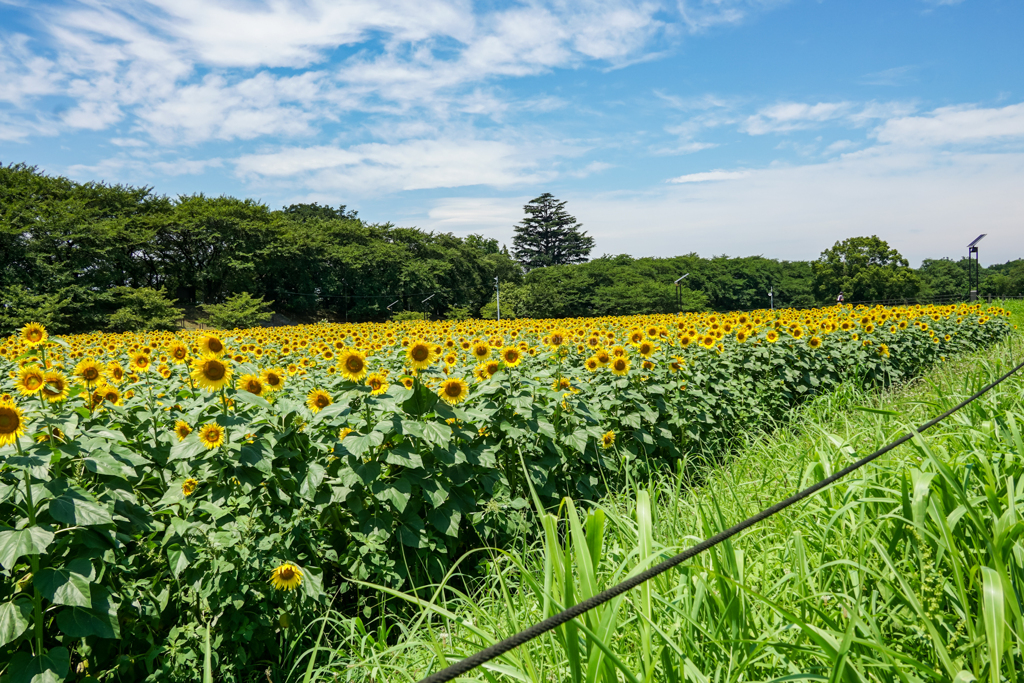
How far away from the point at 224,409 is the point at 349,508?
2.41 ft

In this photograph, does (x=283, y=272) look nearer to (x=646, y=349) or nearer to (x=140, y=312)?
(x=140, y=312)

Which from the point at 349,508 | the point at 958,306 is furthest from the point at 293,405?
the point at 958,306

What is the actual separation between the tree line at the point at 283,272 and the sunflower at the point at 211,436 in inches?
1035

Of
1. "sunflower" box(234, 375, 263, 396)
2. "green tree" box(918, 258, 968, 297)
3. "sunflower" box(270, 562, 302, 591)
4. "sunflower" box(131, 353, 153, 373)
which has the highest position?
"green tree" box(918, 258, 968, 297)

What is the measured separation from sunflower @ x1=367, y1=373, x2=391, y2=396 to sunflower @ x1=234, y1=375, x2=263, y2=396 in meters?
0.53

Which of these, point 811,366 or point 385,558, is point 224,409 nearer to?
point 385,558

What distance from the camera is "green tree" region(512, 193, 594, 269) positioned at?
281 feet

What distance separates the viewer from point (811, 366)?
664 cm

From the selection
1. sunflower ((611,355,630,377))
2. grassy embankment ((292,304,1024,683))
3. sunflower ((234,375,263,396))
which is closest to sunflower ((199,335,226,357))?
sunflower ((234,375,263,396))

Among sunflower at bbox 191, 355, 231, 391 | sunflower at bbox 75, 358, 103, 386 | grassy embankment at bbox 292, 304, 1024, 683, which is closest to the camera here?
grassy embankment at bbox 292, 304, 1024, 683

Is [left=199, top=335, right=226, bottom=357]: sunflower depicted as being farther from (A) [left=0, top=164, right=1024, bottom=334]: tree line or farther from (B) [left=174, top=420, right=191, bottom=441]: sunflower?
(A) [left=0, top=164, right=1024, bottom=334]: tree line

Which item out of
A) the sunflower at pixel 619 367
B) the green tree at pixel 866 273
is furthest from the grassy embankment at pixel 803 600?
the green tree at pixel 866 273

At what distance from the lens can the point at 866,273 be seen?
62875mm

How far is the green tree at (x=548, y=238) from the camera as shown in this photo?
3369 inches
